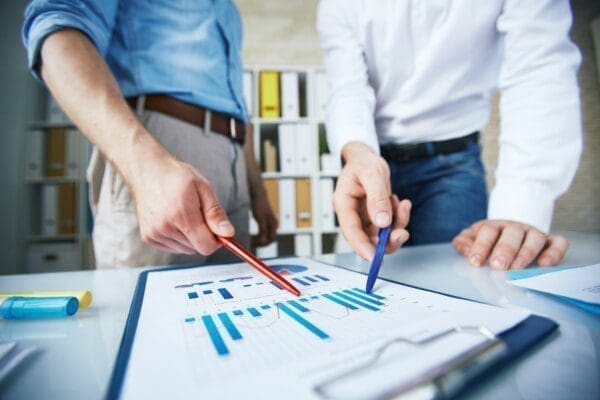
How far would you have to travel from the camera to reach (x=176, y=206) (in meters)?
0.38

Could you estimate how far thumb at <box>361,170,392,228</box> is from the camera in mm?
415

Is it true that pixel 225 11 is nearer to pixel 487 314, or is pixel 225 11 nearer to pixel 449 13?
pixel 449 13

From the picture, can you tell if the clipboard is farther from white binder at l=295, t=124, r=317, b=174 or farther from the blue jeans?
white binder at l=295, t=124, r=317, b=174

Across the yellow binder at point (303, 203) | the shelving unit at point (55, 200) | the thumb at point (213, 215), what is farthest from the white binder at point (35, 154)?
the thumb at point (213, 215)

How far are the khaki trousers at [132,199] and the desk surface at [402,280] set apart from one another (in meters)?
0.15

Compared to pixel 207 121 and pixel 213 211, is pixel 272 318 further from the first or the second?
pixel 207 121

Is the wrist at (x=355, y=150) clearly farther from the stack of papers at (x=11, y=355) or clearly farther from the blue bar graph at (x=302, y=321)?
the stack of papers at (x=11, y=355)

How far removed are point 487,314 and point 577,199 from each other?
7.81 ft

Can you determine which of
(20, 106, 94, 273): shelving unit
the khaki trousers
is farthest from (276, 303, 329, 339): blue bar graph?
(20, 106, 94, 273): shelving unit

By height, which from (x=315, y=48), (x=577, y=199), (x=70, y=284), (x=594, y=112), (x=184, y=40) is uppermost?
(x=315, y=48)

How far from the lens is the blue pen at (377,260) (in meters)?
0.33

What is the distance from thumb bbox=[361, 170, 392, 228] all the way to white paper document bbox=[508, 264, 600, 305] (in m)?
0.17

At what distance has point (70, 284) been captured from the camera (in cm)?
45

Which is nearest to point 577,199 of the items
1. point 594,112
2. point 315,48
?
point 594,112
